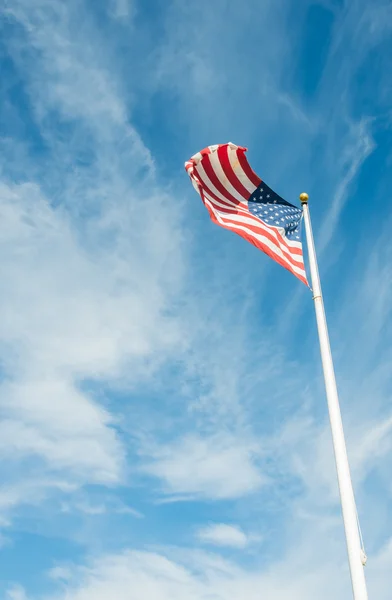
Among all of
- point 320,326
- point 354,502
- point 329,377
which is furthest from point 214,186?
point 354,502

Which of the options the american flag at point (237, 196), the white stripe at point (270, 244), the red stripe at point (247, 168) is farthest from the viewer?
the red stripe at point (247, 168)

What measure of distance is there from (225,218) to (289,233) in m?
2.12

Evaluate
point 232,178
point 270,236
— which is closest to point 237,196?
point 232,178

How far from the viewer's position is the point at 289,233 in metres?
17.2

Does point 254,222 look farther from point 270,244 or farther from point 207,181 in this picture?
point 207,181

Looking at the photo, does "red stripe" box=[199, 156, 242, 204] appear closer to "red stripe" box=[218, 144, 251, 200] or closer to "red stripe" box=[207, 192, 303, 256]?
"red stripe" box=[218, 144, 251, 200]

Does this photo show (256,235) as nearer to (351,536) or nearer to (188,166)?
(188,166)

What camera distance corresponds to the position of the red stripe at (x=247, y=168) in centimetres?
1831

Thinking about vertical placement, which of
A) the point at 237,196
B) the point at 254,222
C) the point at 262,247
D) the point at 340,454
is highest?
the point at 237,196

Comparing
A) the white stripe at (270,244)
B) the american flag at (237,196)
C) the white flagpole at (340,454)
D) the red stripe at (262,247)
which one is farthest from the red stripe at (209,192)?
the white flagpole at (340,454)

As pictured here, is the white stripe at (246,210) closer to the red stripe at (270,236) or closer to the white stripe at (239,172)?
the red stripe at (270,236)

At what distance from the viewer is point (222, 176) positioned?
1859 cm

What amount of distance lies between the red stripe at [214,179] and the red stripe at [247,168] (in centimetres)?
85

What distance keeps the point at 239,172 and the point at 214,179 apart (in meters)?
0.85
